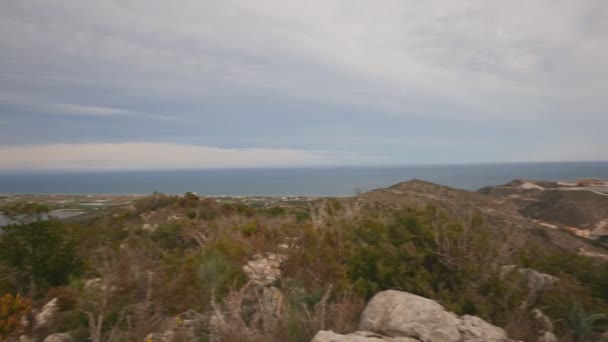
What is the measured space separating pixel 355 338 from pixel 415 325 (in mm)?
709

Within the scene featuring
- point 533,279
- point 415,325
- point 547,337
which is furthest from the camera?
point 533,279

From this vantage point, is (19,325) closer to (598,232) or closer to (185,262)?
(185,262)

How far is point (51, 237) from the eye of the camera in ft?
19.3

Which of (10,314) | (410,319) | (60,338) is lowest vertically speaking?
(60,338)

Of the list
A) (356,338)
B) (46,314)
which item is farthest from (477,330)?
(46,314)

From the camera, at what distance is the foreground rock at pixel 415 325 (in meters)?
3.14

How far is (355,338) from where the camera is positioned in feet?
9.68

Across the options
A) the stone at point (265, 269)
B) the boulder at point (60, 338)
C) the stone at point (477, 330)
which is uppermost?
the stone at point (477, 330)

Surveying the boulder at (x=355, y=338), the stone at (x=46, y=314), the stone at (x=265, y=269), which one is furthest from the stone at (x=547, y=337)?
the stone at (x=46, y=314)

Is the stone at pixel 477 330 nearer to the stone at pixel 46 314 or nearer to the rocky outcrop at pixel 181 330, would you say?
the rocky outcrop at pixel 181 330

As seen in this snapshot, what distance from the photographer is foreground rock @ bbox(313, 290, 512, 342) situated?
3.14 m

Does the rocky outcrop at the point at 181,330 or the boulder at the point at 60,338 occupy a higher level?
the rocky outcrop at the point at 181,330

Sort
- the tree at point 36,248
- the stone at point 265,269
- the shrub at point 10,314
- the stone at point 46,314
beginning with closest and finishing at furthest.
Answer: the shrub at point 10,314 < the stone at point 46,314 < the stone at point 265,269 < the tree at point 36,248

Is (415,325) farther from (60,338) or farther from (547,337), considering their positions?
(60,338)
